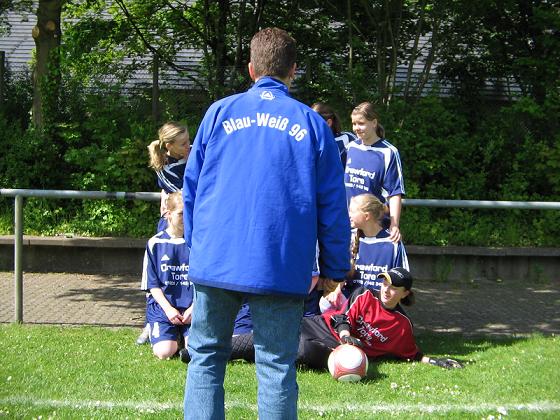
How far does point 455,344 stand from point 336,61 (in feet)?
21.1

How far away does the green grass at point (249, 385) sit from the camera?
4.84m

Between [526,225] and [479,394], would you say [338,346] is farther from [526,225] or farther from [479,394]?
[526,225]

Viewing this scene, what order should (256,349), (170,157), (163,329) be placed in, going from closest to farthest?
1. (256,349)
2. (163,329)
3. (170,157)

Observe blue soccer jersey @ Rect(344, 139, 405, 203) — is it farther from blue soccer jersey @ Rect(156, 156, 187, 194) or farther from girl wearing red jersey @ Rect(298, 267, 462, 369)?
blue soccer jersey @ Rect(156, 156, 187, 194)

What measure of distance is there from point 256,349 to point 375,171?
11.2ft

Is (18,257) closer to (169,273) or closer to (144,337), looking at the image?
(144,337)

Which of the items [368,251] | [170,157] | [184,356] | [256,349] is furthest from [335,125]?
[256,349]

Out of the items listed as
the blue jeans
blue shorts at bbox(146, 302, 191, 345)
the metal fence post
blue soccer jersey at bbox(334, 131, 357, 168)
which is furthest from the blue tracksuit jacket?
the metal fence post

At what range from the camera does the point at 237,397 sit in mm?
5113

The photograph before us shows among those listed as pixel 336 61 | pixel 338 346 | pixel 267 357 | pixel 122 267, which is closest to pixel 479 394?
pixel 338 346

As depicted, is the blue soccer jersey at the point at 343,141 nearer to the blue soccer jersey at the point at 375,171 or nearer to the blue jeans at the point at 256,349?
the blue soccer jersey at the point at 375,171

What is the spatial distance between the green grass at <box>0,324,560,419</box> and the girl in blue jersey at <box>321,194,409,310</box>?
72cm

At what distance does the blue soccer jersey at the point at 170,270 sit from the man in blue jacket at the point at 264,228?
2704 mm

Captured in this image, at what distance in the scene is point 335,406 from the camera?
496 centimetres
